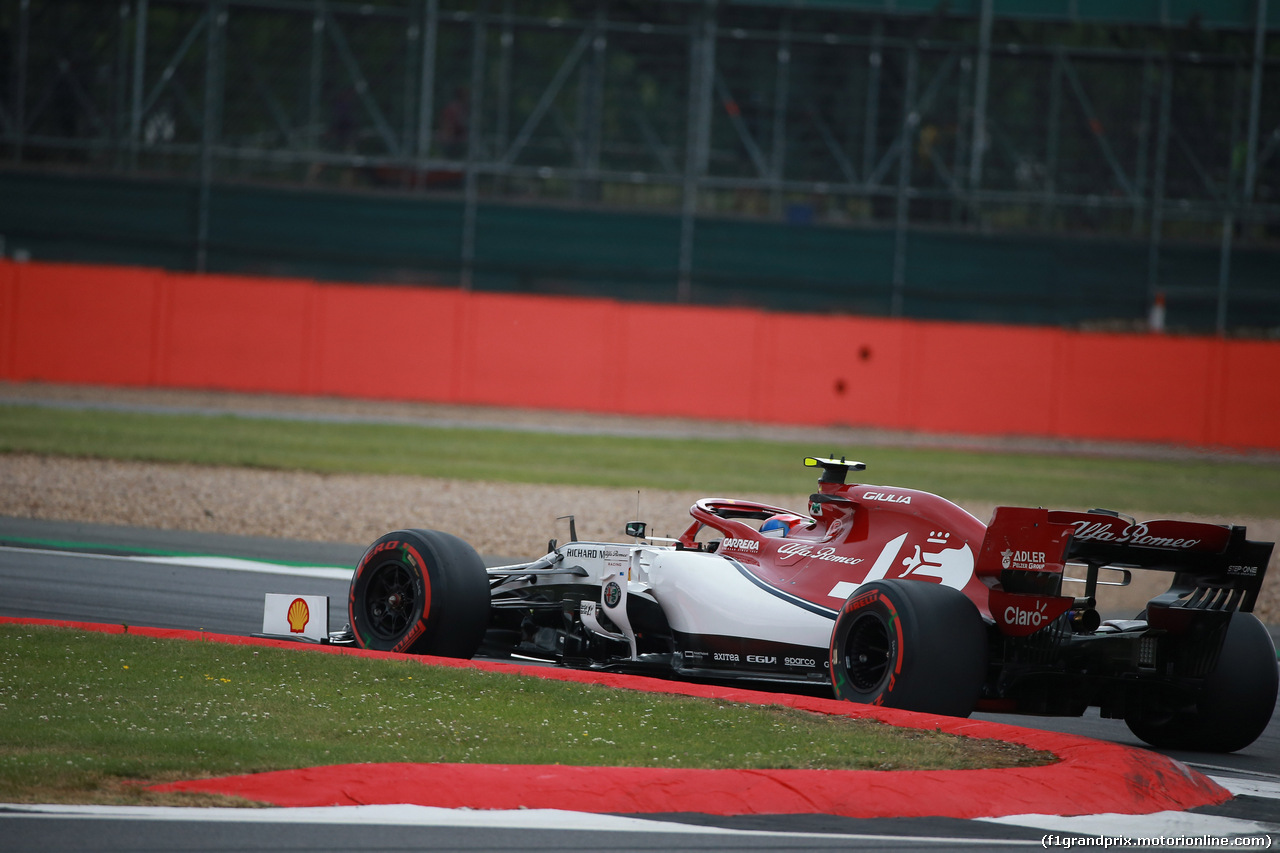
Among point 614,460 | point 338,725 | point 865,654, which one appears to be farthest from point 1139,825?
point 614,460

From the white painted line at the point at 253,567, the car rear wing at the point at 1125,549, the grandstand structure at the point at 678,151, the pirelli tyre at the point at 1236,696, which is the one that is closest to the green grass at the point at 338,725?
the car rear wing at the point at 1125,549

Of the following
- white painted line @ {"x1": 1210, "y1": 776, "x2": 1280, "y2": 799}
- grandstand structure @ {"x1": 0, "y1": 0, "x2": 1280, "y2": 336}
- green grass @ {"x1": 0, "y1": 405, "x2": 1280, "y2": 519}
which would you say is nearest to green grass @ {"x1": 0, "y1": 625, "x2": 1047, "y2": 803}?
white painted line @ {"x1": 1210, "y1": 776, "x2": 1280, "y2": 799}

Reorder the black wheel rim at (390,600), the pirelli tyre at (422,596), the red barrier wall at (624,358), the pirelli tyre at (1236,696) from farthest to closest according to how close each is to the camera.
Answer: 1. the red barrier wall at (624,358)
2. the black wheel rim at (390,600)
3. the pirelli tyre at (422,596)
4. the pirelli tyre at (1236,696)

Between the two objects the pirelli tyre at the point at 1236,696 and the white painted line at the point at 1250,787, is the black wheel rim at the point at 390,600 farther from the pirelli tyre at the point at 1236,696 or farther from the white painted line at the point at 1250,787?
the white painted line at the point at 1250,787

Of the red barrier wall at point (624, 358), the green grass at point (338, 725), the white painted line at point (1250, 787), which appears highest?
the red barrier wall at point (624, 358)

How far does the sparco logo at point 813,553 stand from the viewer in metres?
7.50

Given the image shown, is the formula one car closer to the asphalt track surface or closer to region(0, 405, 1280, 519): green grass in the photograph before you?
the asphalt track surface

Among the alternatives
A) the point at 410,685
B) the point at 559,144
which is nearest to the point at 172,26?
the point at 559,144

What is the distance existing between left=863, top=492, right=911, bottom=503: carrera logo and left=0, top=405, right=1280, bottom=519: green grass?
37.7 ft

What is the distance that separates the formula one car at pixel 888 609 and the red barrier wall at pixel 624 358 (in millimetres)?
21160

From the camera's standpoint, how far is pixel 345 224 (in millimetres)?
35375

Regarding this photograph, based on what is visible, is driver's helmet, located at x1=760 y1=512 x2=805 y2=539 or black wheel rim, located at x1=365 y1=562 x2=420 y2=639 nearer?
driver's helmet, located at x1=760 y1=512 x2=805 y2=539

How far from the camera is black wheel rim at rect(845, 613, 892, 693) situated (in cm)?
691

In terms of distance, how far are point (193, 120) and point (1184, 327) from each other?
81.7ft
